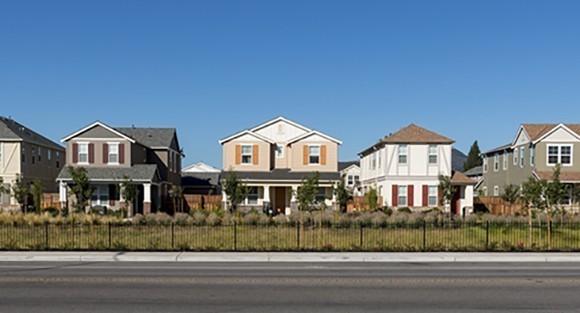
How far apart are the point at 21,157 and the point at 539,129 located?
42.0 m

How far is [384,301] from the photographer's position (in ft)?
40.2

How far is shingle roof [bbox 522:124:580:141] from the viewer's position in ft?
147

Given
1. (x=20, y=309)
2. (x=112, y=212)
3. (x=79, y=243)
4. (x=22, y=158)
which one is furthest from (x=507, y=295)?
(x=22, y=158)

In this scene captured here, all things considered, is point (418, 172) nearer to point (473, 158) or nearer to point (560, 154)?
point (560, 154)

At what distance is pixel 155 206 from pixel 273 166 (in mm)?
Answer: 10382

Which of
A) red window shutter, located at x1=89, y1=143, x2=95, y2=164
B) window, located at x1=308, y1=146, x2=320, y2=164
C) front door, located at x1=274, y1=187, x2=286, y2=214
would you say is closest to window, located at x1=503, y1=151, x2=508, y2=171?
window, located at x1=308, y1=146, x2=320, y2=164

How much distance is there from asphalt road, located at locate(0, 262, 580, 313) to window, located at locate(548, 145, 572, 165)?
2753 cm

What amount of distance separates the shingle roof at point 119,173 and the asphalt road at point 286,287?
24.3m

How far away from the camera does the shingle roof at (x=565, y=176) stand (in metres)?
42.1

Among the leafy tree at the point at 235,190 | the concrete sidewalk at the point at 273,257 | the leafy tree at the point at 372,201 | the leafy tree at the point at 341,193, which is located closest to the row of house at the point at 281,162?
the leafy tree at the point at 372,201

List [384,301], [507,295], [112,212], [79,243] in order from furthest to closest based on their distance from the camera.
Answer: [112,212], [79,243], [507,295], [384,301]

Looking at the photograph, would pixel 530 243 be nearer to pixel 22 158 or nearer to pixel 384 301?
pixel 384 301

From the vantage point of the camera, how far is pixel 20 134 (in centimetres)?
4744

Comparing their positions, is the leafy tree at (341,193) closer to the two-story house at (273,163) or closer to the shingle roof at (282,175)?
the shingle roof at (282,175)
